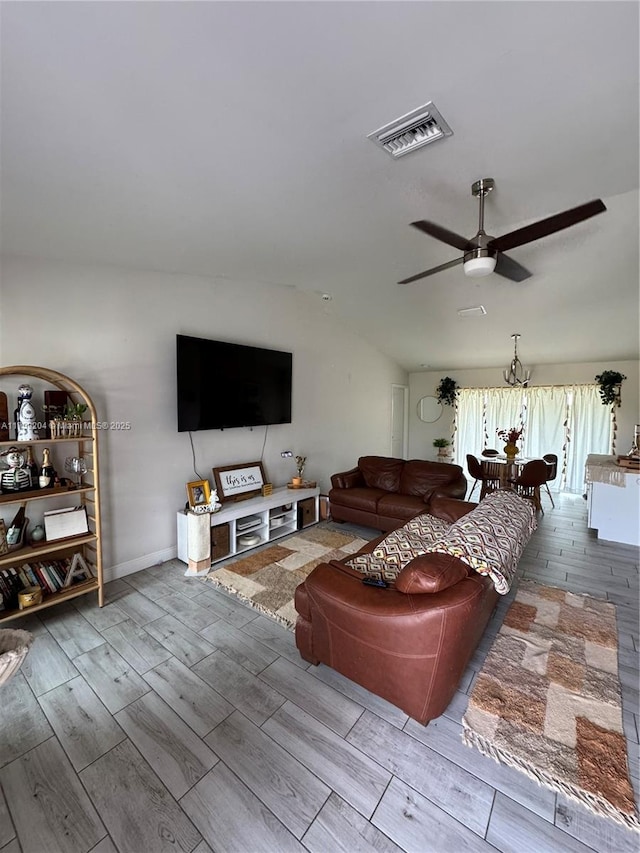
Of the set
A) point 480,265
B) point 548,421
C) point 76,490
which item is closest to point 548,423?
point 548,421

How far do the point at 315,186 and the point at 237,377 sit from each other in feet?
7.19

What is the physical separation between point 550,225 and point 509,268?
58 cm

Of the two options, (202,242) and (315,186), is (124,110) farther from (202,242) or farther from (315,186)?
(202,242)

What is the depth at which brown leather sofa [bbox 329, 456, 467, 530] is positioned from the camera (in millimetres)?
4117

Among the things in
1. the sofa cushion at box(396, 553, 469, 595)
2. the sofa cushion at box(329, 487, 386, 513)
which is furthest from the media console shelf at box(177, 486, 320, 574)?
the sofa cushion at box(396, 553, 469, 595)

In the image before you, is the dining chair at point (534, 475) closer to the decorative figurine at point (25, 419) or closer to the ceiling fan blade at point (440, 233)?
the ceiling fan blade at point (440, 233)

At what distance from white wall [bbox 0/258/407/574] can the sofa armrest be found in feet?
2.21

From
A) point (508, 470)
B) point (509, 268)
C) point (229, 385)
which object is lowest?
point (508, 470)

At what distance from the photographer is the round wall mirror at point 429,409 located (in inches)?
311

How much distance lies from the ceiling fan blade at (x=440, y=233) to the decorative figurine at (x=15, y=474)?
9.87 feet

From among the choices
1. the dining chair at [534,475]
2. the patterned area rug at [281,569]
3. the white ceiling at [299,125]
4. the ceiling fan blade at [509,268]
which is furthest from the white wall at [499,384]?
the patterned area rug at [281,569]

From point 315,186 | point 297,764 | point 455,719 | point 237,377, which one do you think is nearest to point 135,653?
point 297,764

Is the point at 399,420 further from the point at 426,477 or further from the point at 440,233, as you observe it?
the point at 440,233

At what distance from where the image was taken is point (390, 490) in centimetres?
464
